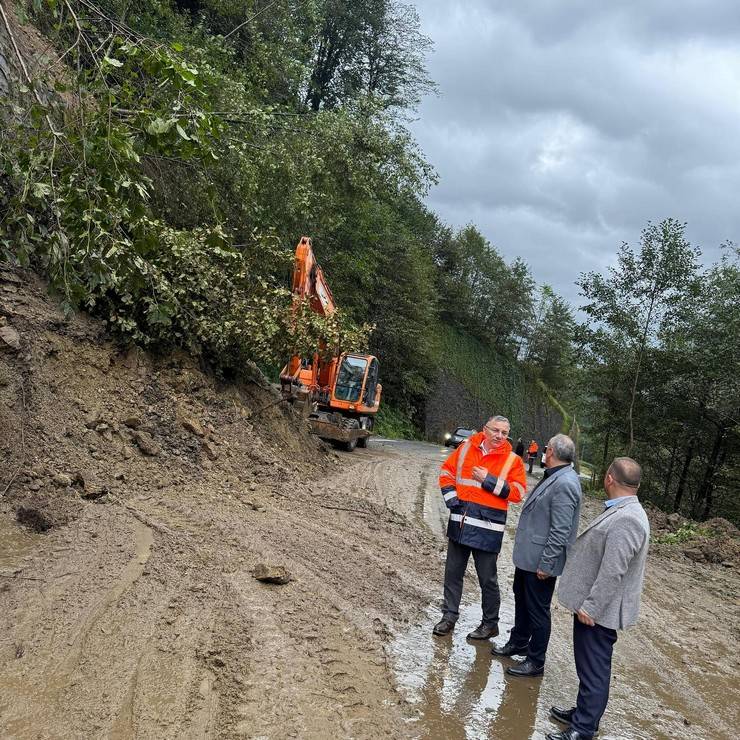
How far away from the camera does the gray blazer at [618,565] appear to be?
3873 millimetres

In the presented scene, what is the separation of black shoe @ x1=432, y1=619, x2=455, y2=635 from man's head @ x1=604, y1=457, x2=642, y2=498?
81.1 inches

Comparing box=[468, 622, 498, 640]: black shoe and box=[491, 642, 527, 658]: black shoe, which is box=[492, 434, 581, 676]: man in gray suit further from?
box=[468, 622, 498, 640]: black shoe

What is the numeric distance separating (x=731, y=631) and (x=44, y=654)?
6.84 m

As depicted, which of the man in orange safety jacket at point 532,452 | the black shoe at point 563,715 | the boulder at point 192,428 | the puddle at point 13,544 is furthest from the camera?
the man in orange safety jacket at point 532,452

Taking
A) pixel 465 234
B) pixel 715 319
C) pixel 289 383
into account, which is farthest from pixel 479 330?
pixel 289 383

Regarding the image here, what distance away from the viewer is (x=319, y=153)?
17.8 m

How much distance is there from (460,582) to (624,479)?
201cm

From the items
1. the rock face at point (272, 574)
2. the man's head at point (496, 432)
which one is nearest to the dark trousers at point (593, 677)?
the man's head at point (496, 432)

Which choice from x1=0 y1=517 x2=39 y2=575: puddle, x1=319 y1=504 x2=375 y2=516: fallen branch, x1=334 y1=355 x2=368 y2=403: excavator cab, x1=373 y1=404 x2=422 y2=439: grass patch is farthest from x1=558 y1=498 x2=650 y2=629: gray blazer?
x1=373 y1=404 x2=422 y2=439: grass patch

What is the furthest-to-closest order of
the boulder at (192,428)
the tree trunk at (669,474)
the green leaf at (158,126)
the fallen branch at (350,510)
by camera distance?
the tree trunk at (669,474) < the boulder at (192,428) < the fallen branch at (350,510) < the green leaf at (158,126)

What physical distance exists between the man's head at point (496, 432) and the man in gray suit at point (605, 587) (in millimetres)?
1213

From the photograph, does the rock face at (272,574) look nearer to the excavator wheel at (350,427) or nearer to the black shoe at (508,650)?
the black shoe at (508,650)

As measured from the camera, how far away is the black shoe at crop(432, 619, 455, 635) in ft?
17.5

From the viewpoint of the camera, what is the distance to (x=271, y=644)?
15.3ft
